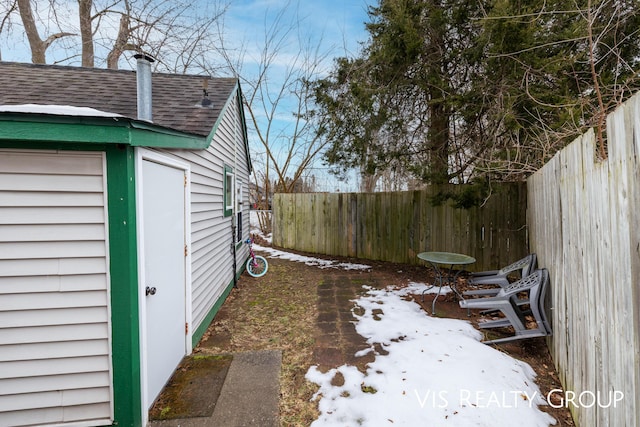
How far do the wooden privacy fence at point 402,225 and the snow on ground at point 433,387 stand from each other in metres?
2.99

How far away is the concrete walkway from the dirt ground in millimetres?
106

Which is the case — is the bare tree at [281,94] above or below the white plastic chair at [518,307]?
above

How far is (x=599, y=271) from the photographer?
1.90m

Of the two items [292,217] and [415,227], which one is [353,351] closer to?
[415,227]

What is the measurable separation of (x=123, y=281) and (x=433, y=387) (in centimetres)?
278

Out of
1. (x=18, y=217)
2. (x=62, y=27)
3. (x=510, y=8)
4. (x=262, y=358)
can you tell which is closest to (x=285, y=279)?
(x=262, y=358)

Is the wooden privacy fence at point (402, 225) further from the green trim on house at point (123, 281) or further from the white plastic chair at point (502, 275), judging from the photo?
the green trim on house at point (123, 281)

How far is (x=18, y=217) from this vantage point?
6.93 feet

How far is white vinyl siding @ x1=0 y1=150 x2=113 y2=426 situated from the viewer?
6.94 ft

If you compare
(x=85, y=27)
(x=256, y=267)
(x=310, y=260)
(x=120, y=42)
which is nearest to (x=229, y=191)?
(x=256, y=267)

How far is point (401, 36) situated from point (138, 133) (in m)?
4.63

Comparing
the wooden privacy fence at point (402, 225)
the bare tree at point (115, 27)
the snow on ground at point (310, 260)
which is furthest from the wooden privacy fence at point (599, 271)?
the bare tree at point (115, 27)

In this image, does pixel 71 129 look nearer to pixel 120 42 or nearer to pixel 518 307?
pixel 518 307

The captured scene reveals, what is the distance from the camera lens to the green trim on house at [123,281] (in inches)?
86.0
